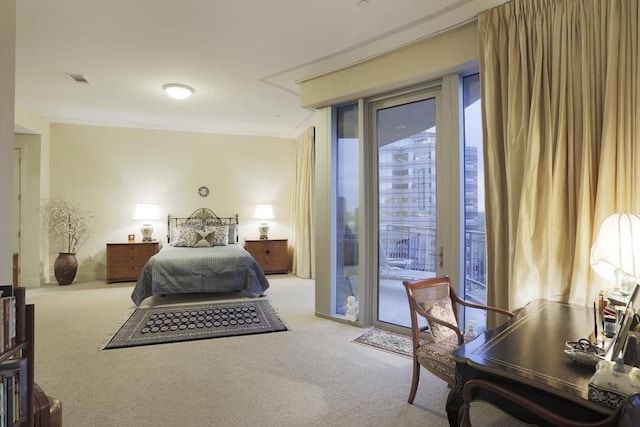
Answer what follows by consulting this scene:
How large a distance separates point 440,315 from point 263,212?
199 inches

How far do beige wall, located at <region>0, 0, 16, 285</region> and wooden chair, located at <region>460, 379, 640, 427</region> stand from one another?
2.33m

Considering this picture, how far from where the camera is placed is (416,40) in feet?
10.5

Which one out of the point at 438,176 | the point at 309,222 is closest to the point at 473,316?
the point at 438,176

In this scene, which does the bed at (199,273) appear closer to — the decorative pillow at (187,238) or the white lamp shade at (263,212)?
the decorative pillow at (187,238)

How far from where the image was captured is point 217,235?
6441 millimetres

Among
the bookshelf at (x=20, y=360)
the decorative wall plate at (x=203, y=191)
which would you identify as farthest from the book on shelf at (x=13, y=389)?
the decorative wall plate at (x=203, y=191)

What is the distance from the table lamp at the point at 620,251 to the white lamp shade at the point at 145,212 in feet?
21.1

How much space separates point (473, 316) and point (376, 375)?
112 centimetres

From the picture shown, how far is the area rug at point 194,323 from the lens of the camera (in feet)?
11.7

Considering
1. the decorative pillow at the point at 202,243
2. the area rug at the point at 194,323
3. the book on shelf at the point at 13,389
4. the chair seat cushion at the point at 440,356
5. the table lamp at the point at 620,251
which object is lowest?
the area rug at the point at 194,323

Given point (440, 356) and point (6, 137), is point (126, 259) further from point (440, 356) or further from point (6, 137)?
point (440, 356)

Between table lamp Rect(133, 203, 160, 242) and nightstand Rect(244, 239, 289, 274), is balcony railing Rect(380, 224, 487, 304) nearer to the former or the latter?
nightstand Rect(244, 239, 289, 274)

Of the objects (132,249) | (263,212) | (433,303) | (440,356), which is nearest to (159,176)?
(132,249)

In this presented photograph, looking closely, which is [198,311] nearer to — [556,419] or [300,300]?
[300,300]
